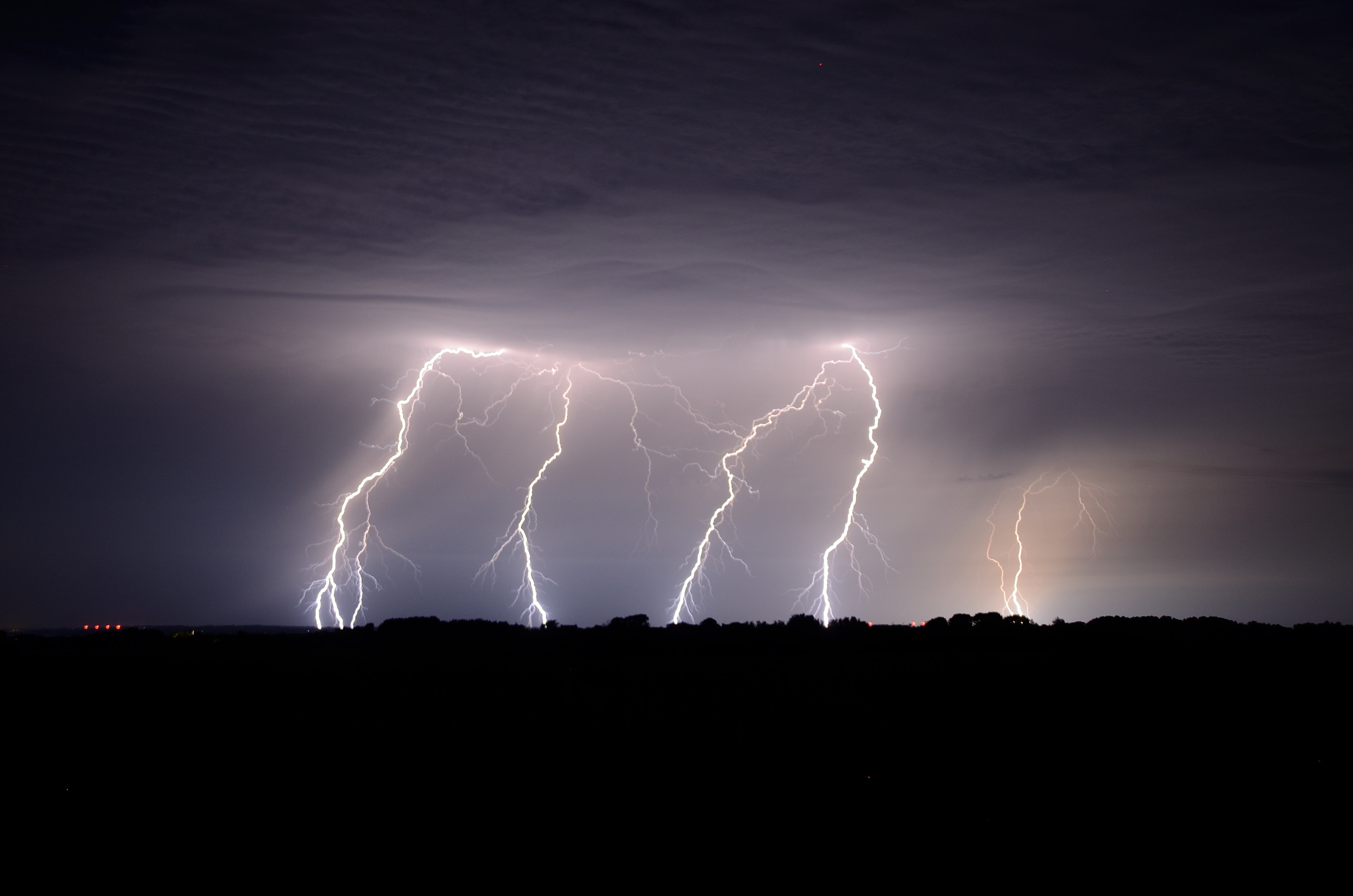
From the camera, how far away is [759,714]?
34.7 feet

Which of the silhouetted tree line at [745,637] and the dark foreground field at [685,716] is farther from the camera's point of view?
the silhouetted tree line at [745,637]

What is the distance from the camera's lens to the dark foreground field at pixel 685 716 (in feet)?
26.5

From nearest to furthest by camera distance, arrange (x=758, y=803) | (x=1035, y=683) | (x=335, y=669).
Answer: (x=758, y=803) → (x=1035, y=683) → (x=335, y=669)

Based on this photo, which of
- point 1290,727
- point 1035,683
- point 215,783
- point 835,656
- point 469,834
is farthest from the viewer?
point 835,656

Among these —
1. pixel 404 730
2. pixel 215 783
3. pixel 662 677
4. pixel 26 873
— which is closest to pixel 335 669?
pixel 662 677

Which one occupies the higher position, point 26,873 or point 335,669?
point 335,669

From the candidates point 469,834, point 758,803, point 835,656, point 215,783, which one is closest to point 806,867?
point 758,803

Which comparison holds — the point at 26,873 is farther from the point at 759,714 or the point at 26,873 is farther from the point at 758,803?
the point at 759,714

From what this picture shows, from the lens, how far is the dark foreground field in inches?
318

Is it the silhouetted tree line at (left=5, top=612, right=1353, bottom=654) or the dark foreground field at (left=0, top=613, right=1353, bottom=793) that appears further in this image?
the silhouetted tree line at (left=5, top=612, right=1353, bottom=654)

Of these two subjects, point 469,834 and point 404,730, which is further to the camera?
point 404,730

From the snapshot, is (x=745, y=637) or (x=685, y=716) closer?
(x=685, y=716)

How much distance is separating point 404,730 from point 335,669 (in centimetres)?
773

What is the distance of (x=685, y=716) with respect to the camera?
10.6 meters
